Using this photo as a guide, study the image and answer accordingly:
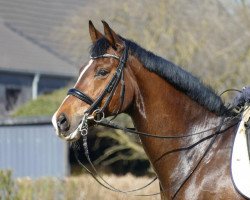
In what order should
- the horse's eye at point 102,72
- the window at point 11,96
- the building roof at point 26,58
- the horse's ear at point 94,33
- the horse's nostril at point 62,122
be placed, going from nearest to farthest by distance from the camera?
the horse's nostril at point 62,122 → the horse's eye at point 102,72 → the horse's ear at point 94,33 → the window at point 11,96 → the building roof at point 26,58

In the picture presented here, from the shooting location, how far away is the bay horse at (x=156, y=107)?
5578 millimetres

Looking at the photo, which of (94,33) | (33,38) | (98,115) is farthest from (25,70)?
(98,115)

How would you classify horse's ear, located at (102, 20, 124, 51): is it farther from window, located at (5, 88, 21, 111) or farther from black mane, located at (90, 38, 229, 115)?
window, located at (5, 88, 21, 111)

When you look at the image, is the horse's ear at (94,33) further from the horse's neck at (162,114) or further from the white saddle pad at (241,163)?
the white saddle pad at (241,163)

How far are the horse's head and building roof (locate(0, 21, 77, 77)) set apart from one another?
2191 centimetres

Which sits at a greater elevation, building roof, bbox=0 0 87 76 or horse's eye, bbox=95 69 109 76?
horse's eye, bbox=95 69 109 76

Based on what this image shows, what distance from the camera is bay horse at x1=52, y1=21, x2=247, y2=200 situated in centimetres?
558

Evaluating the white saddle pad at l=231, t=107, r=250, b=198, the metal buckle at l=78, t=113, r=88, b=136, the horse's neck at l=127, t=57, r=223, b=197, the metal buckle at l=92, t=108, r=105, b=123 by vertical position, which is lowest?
the metal buckle at l=78, t=113, r=88, b=136

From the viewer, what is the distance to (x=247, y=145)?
17.7ft

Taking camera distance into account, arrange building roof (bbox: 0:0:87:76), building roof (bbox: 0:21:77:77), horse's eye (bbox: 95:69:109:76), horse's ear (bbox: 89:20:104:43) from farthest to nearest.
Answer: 1. building roof (bbox: 0:0:87:76)
2. building roof (bbox: 0:21:77:77)
3. horse's ear (bbox: 89:20:104:43)
4. horse's eye (bbox: 95:69:109:76)

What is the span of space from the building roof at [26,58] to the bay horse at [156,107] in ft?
72.0

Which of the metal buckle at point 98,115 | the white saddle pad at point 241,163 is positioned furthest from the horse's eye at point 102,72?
the white saddle pad at point 241,163

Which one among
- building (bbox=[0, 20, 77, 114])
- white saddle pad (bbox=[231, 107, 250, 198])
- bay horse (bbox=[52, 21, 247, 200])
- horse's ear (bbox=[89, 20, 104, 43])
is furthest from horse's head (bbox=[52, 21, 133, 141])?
building (bbox=[0, 20, 77, 114])

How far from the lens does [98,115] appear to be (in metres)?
5.66
